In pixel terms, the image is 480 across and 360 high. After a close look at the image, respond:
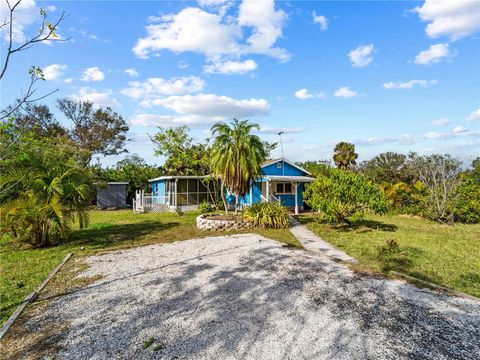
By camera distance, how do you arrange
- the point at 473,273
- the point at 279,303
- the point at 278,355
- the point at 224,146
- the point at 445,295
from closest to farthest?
the point at 278,355 < the point at 279,303 < the point at 445,295 < the point at 473,273 < the point at 224,146

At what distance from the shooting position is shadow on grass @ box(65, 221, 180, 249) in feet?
34.9

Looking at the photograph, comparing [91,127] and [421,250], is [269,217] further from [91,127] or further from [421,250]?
[91,127]

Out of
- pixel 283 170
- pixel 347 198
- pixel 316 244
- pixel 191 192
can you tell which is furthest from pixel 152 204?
pixel 316 244

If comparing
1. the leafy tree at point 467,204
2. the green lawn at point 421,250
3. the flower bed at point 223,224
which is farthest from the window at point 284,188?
the leafy tree at point 467,204

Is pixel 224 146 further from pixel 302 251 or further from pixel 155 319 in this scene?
pixel 155 319

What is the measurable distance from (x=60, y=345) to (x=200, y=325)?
1.75m

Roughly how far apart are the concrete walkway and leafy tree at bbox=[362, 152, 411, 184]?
20.2 metres

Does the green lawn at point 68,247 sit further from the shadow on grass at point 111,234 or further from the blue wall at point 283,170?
the blue wall at point 283,170

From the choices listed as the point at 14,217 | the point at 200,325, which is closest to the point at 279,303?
the point at 200,325

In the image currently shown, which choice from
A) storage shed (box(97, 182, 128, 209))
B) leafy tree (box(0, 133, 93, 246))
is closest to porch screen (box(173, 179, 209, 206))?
storage shed (box(97, 182, 128, 209))

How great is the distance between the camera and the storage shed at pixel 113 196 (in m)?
27.6

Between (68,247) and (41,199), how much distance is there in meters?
1.73

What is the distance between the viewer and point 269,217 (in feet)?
43.5

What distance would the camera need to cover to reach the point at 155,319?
4.45 metres
